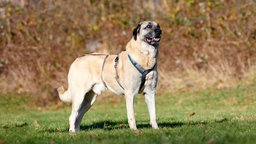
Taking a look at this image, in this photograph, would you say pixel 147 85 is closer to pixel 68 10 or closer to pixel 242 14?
pixel 242 14

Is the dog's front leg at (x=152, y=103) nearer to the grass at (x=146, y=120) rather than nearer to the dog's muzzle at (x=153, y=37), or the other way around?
the grass at (x=146, y=120)

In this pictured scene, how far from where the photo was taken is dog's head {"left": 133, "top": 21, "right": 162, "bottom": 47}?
369 inches

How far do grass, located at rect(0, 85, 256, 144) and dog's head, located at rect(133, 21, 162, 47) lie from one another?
1423 mm

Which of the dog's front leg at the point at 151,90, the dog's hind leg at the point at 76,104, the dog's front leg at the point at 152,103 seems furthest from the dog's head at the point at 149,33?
the dog's hind leg at the point at 76,104

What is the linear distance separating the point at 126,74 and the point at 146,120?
3.43 m

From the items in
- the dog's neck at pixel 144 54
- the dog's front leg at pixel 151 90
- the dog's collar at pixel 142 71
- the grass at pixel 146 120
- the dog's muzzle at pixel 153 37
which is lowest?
the grass at pixel 146 120

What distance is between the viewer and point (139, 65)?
934cm

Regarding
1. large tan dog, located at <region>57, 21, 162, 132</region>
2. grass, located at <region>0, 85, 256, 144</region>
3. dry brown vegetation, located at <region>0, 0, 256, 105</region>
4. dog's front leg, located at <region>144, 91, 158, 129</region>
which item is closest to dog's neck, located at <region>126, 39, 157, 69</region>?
large tan dog, located at <region>57, 21, 162, 132</region>

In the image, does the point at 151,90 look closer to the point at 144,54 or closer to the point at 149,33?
the point at 144,54

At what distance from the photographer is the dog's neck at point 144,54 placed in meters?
9.34

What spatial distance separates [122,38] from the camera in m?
22.4

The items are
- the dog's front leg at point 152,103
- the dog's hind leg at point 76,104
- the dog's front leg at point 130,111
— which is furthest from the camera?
the dog's hind leg at point 76,104

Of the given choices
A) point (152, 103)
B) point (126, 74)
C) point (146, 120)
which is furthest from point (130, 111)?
point (146, 120)

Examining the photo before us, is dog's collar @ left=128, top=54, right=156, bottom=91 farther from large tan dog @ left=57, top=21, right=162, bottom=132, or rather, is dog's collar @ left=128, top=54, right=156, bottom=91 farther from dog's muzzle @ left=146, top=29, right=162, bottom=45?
dog's muzzle @ left=146, top=29, right=162, bottom=45
